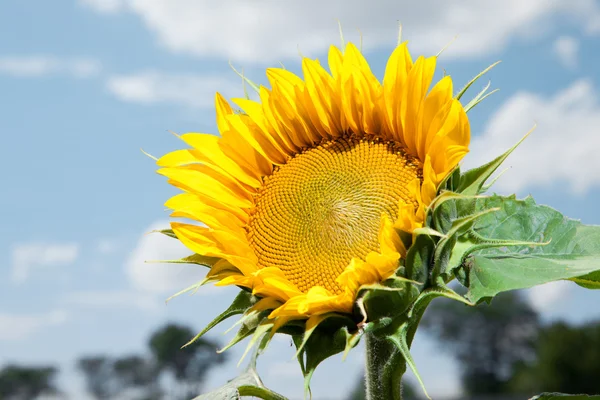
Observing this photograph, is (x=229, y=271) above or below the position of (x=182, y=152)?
below

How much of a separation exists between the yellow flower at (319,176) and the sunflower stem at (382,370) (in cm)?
34

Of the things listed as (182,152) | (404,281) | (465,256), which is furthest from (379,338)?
(182,152)

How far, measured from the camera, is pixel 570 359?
47.8m

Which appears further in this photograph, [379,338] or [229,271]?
[229,271]

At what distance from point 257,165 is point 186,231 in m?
0.51

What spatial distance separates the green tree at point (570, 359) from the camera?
47.2 metres

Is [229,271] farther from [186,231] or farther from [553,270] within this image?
[553,270]

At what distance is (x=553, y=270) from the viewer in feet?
10.2

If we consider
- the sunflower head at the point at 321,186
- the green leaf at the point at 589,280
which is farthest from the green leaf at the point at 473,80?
the green leaf at the point at 589,280

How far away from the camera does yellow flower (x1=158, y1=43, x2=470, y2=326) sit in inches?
121

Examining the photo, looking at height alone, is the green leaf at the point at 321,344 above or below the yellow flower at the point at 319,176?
below

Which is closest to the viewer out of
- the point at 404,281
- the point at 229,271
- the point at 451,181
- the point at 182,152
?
the point at 404,281

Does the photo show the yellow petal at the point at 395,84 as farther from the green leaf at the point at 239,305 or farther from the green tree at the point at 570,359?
the green tree at the point at 570,359

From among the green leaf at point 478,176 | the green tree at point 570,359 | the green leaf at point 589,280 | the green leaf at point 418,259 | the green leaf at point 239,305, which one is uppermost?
the green leaf at point 478,176
